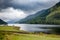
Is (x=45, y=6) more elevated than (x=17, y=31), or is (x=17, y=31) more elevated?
(x=45, y=6)

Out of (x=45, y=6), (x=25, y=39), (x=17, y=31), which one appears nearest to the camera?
(x=25, y=39)

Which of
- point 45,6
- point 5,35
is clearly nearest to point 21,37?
point 5,35

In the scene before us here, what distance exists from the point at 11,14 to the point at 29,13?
885 mm

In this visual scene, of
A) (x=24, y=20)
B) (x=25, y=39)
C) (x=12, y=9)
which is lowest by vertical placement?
(x=25, y=39)

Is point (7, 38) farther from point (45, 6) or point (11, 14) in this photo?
point (45, 6)

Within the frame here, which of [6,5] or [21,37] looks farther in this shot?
[6,5]

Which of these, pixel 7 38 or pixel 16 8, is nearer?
pixel 7 38

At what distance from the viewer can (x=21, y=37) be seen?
6.65 metres

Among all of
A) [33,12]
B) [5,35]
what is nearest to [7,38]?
[5,35]

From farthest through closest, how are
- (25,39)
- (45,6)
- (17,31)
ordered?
1. (45,6)
2. (17,31)
3. (25,39)

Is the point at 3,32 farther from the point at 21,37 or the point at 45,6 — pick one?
the point at 45,6

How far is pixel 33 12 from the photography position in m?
7.45

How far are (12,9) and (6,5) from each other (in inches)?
13.5

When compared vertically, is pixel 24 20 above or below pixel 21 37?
above
